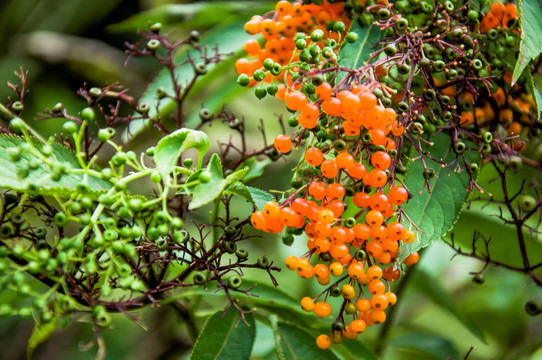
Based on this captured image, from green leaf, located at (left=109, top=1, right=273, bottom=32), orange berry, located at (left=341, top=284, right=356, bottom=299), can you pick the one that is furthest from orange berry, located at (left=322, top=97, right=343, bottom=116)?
green leaf, located at (left=109, top=1, right=273, bottom=32)

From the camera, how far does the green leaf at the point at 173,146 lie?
Answer: 0.99 meters

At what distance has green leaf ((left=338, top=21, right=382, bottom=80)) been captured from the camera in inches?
45.6

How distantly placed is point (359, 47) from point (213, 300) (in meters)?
1.29

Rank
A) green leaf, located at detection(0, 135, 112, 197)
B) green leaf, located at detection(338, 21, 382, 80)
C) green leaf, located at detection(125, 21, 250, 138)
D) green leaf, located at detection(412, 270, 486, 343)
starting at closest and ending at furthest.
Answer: green leaf, located at detection(0, 135, 112, 197)
green leaf, located at detection(338, 21, 382, 80)
green leaf, located at detection(125, 21, 250, 138)
green leaf, located at detection(412, 270, 486, 343)

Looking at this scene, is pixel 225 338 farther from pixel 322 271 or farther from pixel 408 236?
pixel 408 236

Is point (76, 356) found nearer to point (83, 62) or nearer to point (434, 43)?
point (83, 62)

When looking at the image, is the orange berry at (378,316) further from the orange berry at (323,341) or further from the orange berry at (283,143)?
the orange berry at (283,143)

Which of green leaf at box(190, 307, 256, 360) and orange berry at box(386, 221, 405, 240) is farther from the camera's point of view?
green leaf at box(190, 307, 256, 360)

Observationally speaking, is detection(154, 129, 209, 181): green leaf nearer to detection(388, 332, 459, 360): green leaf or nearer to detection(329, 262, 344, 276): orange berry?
detection(329, 262, 344, 276): orange berry

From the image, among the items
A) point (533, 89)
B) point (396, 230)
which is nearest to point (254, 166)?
point (396, 230)

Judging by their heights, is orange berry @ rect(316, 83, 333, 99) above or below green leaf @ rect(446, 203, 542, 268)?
above

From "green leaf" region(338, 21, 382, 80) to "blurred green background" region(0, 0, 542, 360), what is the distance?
0.59 meters

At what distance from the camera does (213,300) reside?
214 cm

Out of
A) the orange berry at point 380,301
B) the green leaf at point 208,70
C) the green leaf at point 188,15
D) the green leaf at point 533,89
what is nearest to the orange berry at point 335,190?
the orange berry at point 380,301
